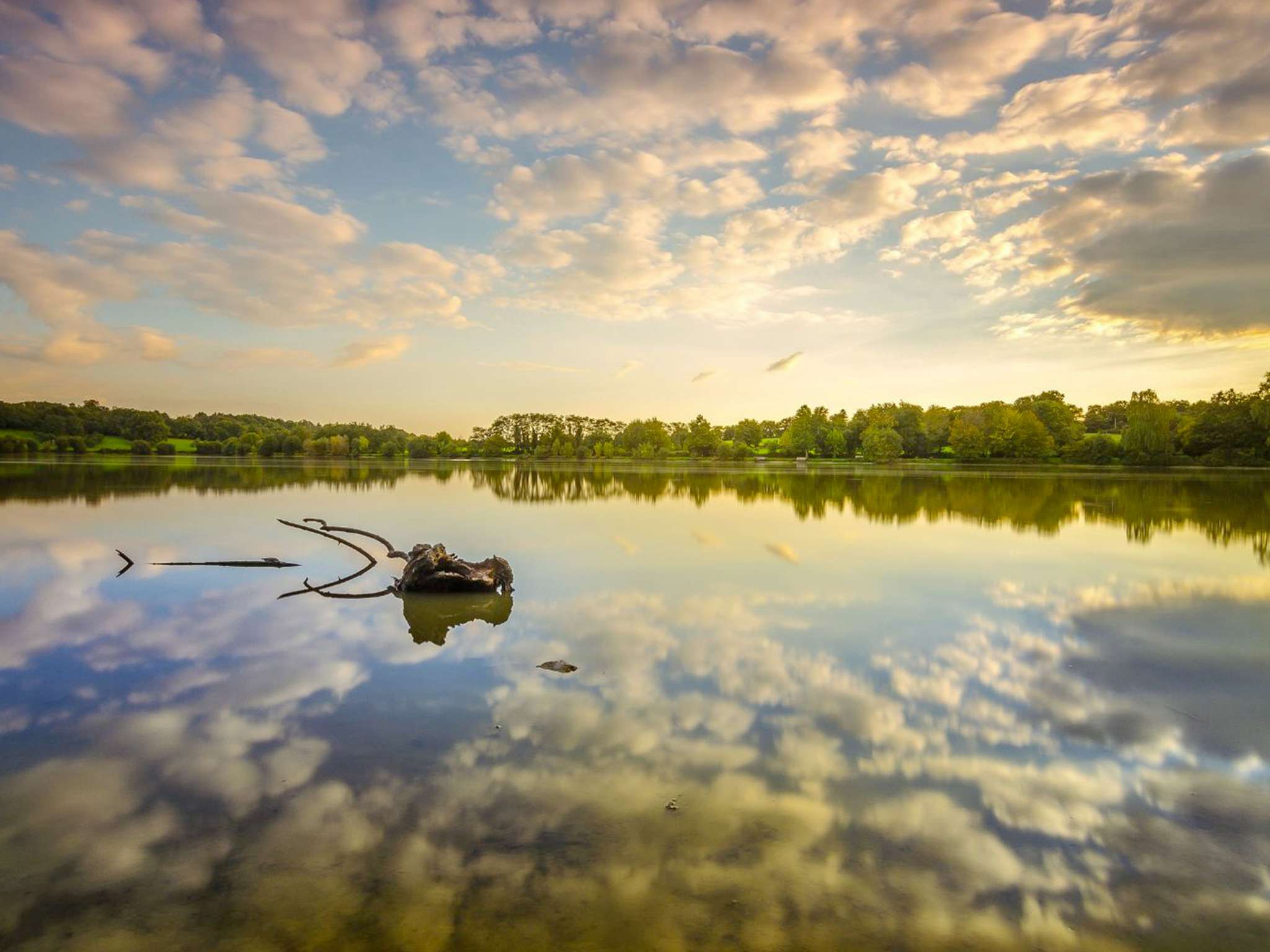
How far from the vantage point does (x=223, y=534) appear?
2191cm

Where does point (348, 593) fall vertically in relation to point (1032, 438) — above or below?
below

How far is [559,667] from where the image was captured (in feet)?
29.7

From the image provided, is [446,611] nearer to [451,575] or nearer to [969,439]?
[451,575]

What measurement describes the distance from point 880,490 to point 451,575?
1638 inches

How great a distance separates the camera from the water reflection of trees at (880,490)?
1151 inches

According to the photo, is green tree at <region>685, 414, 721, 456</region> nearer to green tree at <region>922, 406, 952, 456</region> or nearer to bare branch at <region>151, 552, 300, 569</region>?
green tree at <region>922, 406, 952, 456</region>

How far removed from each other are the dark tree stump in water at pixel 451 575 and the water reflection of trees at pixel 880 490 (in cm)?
1885

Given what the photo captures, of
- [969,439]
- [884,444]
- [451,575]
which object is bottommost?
[451,575]

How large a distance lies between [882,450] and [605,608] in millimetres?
122251

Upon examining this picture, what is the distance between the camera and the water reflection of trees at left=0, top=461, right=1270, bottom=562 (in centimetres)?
2923

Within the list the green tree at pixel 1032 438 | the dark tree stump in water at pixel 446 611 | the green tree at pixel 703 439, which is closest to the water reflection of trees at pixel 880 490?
the dark tree stump in water at pixel 446 611

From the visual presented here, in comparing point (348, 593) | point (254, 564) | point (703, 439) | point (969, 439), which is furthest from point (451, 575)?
point (703, 439)

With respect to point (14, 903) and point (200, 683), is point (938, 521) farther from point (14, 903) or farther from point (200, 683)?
point (14, 903)

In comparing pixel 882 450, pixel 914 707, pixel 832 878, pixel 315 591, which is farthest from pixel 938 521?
pixel 882 450
